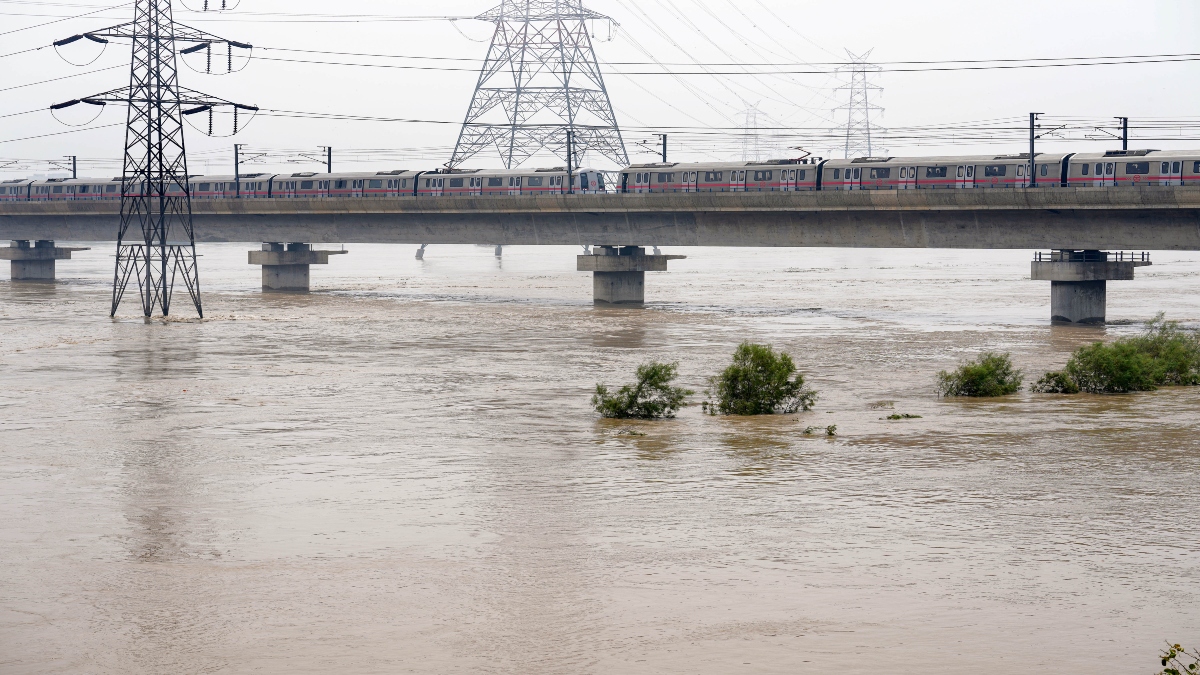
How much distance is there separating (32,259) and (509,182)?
44267 millimetres

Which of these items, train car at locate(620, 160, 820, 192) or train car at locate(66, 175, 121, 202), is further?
train car at locate(66, 175, 121, 202)

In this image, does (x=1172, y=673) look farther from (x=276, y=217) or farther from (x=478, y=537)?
(x=276, y=217)

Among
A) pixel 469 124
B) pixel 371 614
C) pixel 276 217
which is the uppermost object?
pixel 469 124

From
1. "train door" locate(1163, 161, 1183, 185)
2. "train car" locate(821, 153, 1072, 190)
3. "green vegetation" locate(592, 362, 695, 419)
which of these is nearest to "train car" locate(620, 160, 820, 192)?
"train car" locate(821, 153, 1072, 190)

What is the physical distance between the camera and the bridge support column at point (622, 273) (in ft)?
243

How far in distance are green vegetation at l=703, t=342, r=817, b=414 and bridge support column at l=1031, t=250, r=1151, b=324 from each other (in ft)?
105

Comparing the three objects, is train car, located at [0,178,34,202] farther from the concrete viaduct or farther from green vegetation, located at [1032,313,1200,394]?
green vegetation, located at [1032,313,1200,394]

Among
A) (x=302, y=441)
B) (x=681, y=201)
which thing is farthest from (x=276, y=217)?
(x=302, y=441)

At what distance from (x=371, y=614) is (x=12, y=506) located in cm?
846

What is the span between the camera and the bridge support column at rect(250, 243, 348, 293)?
89125 mm

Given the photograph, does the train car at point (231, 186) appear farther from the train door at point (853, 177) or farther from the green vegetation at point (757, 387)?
the green vegetation at point (757, 387)

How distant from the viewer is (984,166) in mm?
62531

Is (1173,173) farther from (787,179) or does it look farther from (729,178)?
(729,178)

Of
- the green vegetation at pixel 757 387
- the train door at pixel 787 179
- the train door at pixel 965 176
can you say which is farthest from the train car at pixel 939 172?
the green vegetation at pixel 757 387
